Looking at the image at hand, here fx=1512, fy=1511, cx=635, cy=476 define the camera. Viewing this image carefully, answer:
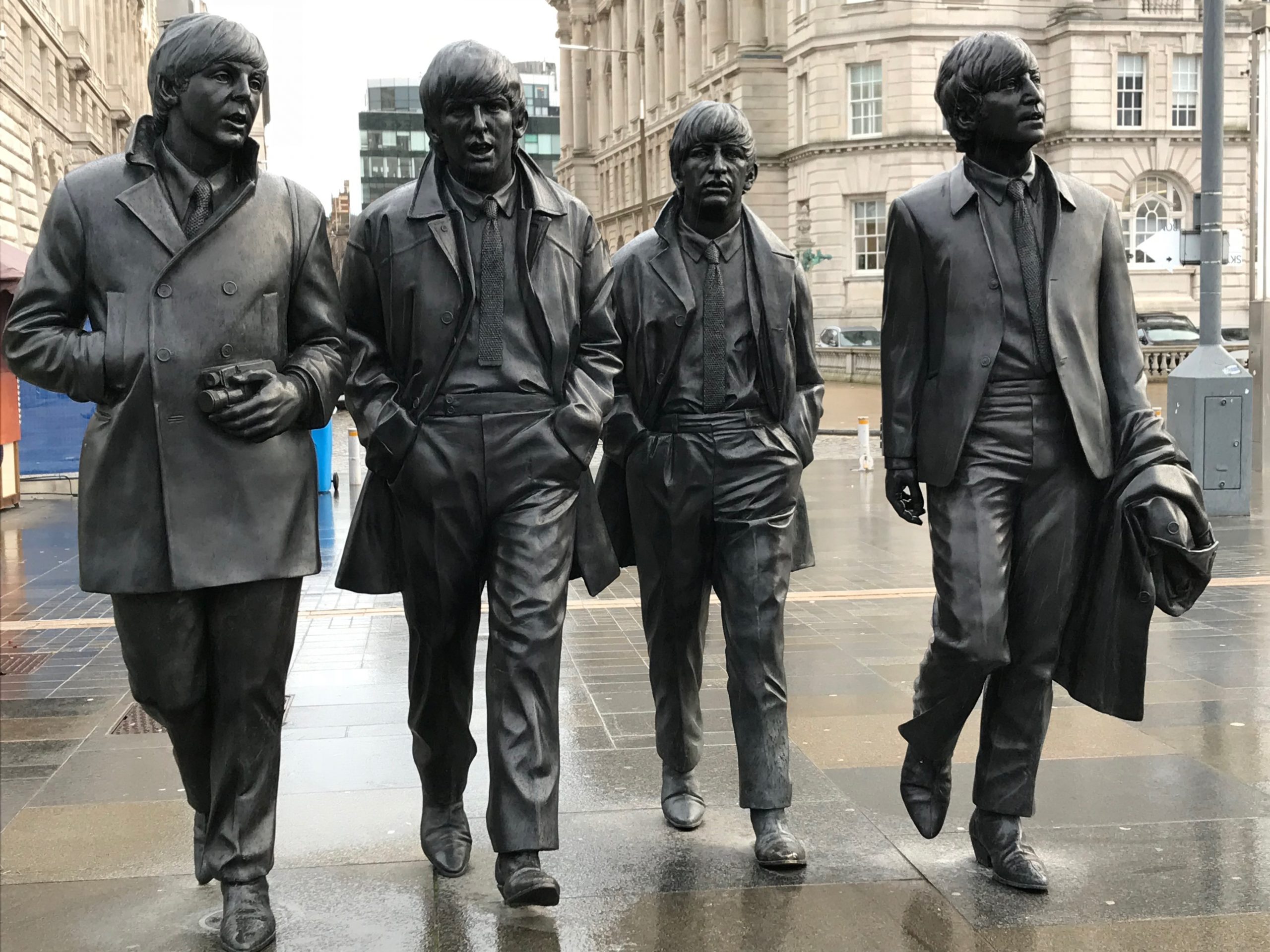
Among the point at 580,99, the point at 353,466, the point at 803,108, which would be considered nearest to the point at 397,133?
the point at 580,99

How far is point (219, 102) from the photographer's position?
3.88 meters

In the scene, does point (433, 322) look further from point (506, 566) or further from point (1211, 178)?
point (1211, 178)

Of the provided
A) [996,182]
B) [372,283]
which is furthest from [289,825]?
[996,182]

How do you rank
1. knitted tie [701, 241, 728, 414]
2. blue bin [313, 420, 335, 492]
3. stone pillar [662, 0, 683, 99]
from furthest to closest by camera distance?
stone pillar [662, 0, 683, 99], blue bin [313, 420, 335, 492], knitted tie [701, 241, 728, 414]

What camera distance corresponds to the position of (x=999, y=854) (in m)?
4.44

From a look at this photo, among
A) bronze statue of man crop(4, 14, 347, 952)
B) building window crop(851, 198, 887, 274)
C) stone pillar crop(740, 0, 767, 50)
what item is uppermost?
stone pillar crop(740, 0, 767, 50)

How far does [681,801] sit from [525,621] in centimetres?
110

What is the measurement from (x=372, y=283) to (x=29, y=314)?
1005 mm

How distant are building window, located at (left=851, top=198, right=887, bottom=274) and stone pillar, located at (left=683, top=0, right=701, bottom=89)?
58.0ft

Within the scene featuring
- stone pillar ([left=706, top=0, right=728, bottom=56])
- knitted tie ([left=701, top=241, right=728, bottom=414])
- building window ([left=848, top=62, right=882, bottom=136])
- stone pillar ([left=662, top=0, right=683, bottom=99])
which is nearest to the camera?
knitted tie ([left=701, top=241, right=728, bottom=414])

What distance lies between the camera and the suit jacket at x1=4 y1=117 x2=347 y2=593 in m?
3.89

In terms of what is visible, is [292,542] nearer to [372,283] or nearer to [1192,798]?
[372,283]

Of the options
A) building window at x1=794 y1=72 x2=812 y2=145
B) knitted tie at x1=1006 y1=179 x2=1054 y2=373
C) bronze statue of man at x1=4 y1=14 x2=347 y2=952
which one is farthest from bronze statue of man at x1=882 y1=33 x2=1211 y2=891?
building window at x1=794 y1=72 x2=812 y2=145

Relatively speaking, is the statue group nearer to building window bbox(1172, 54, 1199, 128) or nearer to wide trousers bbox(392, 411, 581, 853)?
wide trousers bbox(392, 411, 581, 853)
